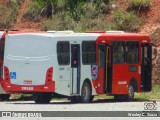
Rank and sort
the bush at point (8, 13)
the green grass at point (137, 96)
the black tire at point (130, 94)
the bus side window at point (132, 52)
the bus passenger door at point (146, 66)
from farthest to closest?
the bush at point (8, 13) → the green grass at point (137, 96) → the bus passenger door at point (146, 66) → the black tire at point (130, 94) → the bus side window at point (132, 52)

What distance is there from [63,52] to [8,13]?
19.4 m

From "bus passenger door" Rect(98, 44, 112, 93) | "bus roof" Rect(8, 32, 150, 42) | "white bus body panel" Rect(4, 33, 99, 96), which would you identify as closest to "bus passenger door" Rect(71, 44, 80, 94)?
"white bus body panel" Rect(4, 33, 99, 96)

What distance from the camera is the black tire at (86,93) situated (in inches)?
1316

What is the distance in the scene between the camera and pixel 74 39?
3306 cm

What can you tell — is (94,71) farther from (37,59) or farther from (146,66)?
(146,66)

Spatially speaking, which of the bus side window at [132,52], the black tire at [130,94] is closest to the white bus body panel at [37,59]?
the bus side window at [132,52]

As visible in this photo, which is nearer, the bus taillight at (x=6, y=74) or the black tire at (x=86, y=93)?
the bus taillight at (x=6, y=74)

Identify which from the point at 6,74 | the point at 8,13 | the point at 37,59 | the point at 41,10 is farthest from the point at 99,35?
the point at 8,13

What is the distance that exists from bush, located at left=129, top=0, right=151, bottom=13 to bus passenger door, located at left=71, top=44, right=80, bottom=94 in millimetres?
15350

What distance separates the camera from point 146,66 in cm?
3659

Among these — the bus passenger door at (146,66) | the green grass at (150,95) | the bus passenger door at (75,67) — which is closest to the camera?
the bus passenger door at (75,67)

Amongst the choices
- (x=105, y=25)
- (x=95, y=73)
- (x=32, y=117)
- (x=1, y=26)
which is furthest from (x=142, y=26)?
(x=32, y=117)

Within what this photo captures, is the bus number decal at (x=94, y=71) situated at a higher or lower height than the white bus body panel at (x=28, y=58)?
lower

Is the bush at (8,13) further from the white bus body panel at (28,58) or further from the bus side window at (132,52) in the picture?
the white bus body panel at (28,58)
